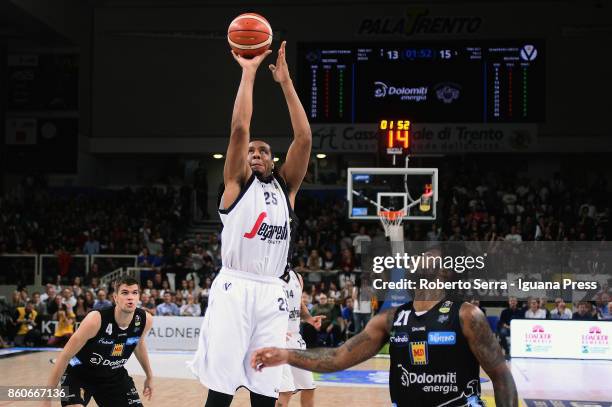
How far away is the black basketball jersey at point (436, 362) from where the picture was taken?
3979mm

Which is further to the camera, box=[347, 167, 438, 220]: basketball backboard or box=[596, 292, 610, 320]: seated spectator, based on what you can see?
box=[347, 167, 438, 220]: basketball backboard

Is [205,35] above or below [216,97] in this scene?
above

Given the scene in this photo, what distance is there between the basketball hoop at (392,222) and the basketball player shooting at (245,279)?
40.6ft

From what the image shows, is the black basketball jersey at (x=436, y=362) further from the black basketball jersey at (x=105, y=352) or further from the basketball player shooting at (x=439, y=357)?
the black basketball jersey at (x=105, y=352)

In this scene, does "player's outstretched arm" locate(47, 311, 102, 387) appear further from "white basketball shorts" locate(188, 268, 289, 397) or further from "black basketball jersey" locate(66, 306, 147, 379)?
"white basketball shorts" locate(188, 268, 289, 397)

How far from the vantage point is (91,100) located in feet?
94.3

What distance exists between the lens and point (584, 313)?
16.4 meters

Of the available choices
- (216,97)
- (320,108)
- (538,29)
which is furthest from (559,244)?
(216,97)

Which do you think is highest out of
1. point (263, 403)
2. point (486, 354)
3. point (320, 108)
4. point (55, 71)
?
Result: point (55, 71)

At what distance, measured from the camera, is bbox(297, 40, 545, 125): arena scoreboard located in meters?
22.3

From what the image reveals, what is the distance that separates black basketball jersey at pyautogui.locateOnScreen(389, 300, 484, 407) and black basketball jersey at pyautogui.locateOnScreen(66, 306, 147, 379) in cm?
316

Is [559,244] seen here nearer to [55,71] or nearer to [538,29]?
[538,29]

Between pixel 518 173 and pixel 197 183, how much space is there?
1092 centimetres

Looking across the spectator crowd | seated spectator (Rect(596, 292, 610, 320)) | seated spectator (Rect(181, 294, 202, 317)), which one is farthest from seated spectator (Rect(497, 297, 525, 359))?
seated spectator (Rect(181, 294, 202, 317))
